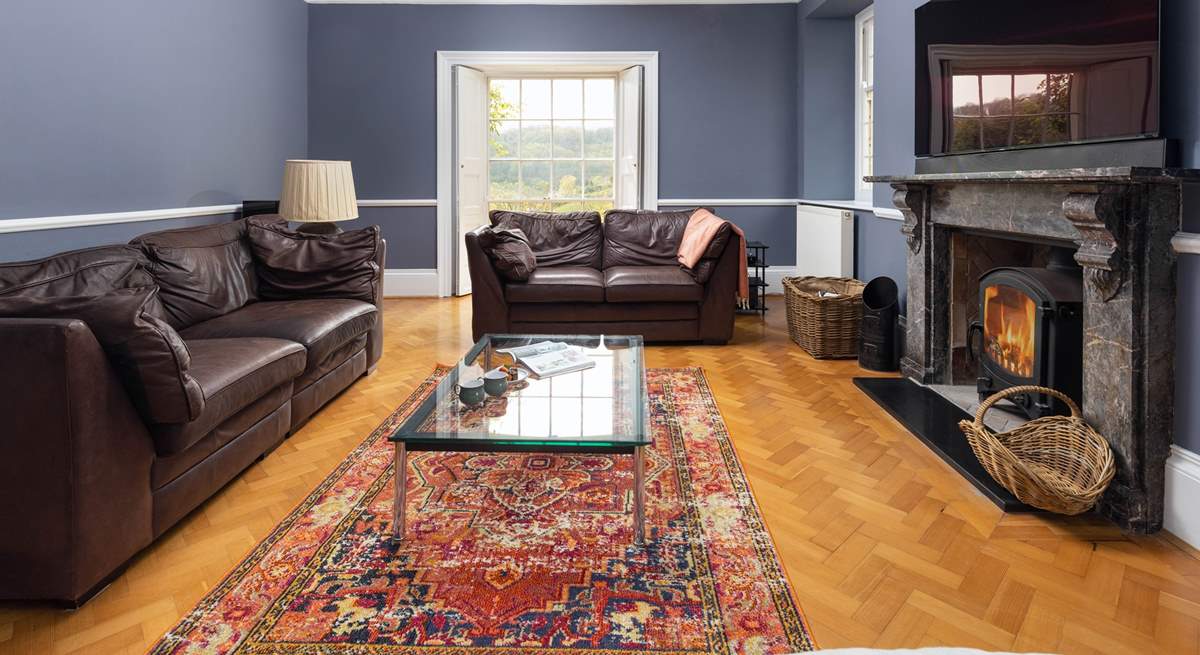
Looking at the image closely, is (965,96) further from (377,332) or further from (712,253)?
(377,332)

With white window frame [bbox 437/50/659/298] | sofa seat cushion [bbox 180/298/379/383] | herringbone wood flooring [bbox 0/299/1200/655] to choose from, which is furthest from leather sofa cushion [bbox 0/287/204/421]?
white window frame [bbox 437/50/659/298]

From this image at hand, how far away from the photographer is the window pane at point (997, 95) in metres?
3.08

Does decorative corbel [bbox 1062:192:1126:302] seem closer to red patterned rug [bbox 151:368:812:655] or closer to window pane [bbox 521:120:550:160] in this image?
red patterned rug [bbox 151:368:812:655]

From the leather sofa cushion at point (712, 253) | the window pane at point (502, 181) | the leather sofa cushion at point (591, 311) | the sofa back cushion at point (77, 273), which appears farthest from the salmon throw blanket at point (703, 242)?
the sofa back cushion at point (77, 273)

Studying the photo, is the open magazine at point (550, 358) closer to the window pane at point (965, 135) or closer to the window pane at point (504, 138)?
the window pane at point (965, 135)

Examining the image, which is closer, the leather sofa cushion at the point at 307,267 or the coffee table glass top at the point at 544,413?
the coffee table glass top at the point at 544,413

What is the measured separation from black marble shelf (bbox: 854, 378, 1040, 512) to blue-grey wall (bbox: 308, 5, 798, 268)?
3623 millimetres

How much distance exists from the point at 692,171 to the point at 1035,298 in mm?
4568

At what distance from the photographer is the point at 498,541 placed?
87.7 inches

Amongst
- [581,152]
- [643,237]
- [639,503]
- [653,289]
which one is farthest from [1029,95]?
[581,152]

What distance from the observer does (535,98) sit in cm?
759

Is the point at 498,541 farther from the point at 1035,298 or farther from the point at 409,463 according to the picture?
the point at 1035,298

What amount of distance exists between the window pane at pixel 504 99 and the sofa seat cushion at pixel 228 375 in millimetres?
5010

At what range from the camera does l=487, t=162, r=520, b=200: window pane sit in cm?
775
